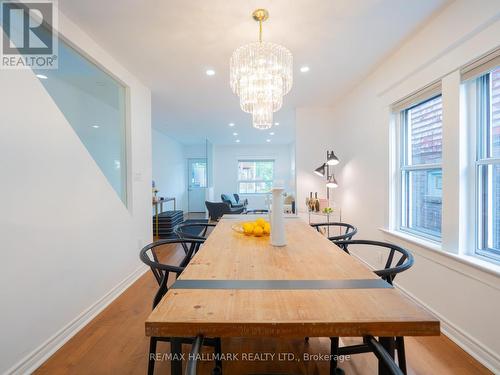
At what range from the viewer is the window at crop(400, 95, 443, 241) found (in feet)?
7.32

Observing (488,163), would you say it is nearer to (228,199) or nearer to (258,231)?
(258,231)

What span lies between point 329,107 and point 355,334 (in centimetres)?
438

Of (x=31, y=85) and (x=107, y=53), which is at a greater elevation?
(x=107, y=53)

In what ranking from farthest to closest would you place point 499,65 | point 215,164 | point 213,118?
1. point 215,164
2. point 213,118
3. point 499,65

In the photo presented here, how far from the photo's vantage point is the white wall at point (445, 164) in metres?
1.60

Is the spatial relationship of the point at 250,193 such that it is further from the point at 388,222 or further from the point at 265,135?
the point at 388,222

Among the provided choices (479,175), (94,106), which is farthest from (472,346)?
(94,106)

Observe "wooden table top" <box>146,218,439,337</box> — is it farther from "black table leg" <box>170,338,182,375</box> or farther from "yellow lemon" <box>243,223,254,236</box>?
"yellow lemon" <box>243,223,254,236</box>

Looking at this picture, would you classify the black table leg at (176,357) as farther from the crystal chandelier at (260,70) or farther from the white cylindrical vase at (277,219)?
the crystal chandelier at (260,70)

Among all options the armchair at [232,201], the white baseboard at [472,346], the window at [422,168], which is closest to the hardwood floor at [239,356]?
the white baseboard at [472,346]

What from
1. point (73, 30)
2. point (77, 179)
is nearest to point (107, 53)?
point (73, 30)

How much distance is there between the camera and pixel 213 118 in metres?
5.14

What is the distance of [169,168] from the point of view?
737 cm

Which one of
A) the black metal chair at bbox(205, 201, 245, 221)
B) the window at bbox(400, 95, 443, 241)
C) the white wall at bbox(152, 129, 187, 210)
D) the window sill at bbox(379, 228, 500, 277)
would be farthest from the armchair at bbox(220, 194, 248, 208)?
the window sill at bbox(379, 228, 500, 277)
